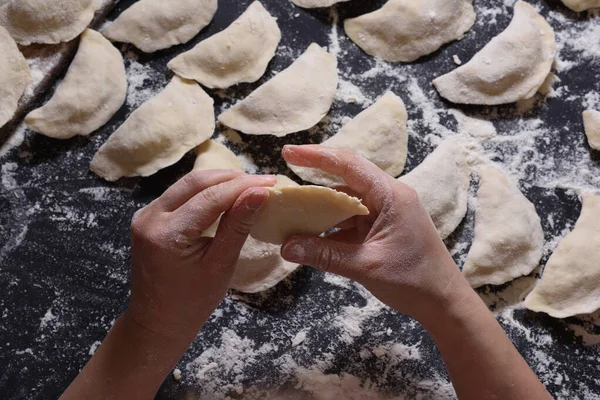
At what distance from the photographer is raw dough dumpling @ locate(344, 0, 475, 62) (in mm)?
1677

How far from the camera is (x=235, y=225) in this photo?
1.19 metres

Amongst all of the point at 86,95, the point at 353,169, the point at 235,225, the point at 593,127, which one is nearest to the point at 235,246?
the point at 235,225

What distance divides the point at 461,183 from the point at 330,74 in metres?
0.44

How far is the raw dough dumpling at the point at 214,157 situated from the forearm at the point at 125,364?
1.40ft

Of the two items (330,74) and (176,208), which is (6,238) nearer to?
(176,208)

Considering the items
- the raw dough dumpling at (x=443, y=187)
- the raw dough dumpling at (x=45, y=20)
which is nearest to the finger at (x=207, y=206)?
the raw dough dumpling at (x=443, y=187)

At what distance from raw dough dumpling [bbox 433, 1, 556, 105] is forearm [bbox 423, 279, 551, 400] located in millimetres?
552

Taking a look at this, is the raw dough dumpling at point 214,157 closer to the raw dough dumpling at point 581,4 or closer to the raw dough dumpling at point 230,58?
the raw dough dumpling at point 230,58

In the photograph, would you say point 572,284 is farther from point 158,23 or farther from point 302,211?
point 158,23

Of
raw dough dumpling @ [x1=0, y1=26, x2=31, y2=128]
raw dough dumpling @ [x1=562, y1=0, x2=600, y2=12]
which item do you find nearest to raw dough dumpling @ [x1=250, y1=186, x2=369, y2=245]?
raw dough dumpling @ [x1=0, y1=26, x2=31, y2=128]

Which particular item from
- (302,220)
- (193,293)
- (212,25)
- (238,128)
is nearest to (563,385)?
(302,220)

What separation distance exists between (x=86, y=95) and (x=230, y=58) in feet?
1.25

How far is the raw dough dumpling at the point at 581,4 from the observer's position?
5.65ft

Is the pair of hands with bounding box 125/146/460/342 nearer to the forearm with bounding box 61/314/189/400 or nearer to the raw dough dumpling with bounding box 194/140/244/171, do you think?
the forearm with bounding box 61/314/189/400
